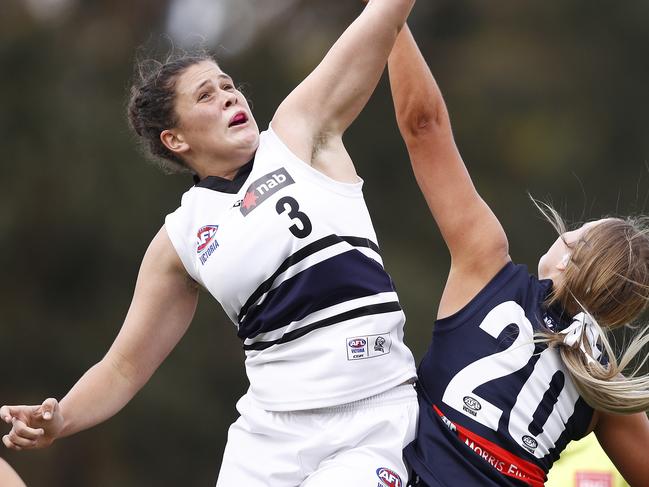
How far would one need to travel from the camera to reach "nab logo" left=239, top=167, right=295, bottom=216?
11.9ft

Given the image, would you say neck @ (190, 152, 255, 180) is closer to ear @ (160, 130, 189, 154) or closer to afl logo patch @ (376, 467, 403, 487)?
ear @ (160, 130, 189, 154)

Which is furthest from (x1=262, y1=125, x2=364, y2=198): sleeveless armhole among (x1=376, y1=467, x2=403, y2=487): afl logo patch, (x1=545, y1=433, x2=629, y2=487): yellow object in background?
A: (x1=545, y1=433, x2=629, y2=487): yellow object in background

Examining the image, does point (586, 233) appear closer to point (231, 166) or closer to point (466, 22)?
point (231, 166)

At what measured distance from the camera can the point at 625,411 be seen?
147 inches

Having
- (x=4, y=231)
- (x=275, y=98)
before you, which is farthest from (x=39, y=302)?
(x=275, y=98)

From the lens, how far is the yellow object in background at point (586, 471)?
14.3 ft

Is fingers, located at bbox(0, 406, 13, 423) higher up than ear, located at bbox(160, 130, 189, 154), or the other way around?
ear, located at bbox(160, 130, 189, 154)

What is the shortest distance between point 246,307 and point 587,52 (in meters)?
12.8

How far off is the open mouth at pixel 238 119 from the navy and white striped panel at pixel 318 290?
0.52 metres

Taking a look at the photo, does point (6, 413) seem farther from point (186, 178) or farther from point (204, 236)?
point (186, 178)

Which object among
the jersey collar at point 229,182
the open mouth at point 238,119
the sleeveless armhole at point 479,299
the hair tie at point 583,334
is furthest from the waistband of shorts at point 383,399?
the open mouth at point 238,119

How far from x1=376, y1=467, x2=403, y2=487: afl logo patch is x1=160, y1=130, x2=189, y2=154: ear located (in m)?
1.19

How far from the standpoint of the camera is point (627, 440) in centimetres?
394

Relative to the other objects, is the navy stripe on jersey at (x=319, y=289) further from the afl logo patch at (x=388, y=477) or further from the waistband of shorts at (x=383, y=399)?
the afl logo patch at (x=388, y=477)
